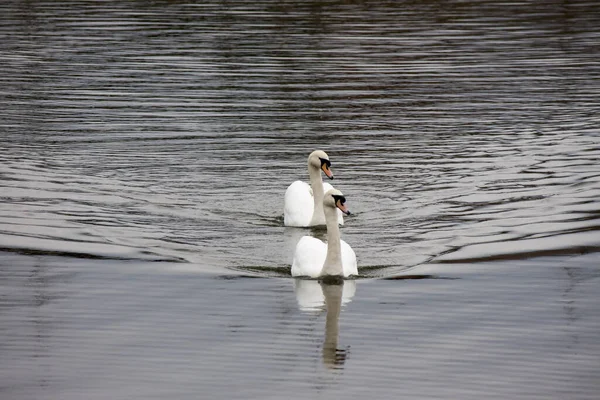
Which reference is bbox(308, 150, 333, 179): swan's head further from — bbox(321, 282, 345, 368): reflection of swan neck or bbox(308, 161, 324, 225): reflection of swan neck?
bbox(321, 282, 345, 368): reflection of swan neck

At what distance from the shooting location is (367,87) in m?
27.4

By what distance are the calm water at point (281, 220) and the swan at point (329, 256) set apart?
8.7 inches

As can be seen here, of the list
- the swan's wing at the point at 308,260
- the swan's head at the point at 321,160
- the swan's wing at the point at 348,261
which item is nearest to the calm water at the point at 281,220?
the swan's wing at the point at 308,260

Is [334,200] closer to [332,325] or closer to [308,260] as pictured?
[308,260]

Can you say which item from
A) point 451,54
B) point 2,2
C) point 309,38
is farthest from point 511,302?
point 2,2

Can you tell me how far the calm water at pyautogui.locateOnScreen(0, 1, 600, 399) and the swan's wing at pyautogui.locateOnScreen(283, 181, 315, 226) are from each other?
0.22m

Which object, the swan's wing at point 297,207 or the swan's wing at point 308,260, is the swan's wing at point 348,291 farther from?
the swan's wing at point 297,207

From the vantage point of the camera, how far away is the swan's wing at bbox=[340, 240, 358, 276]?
14.1 metres

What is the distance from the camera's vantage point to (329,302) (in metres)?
13.3

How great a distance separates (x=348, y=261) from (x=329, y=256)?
0.73ft

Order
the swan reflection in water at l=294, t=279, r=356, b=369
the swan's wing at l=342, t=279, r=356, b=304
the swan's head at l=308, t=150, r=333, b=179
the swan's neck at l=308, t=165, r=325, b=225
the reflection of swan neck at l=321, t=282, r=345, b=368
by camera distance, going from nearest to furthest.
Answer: the reflection of swan neck at l=321, t=282, r=345, b=368, the swan reflection in water at l=294, t=279, r=356, b=369, the swan's wing at l=342, t=279, r=356, b=304, the swan's head at l=308, t=150, r=333, b=179, the swan's neck at l=308, t=165, r=325, b=225

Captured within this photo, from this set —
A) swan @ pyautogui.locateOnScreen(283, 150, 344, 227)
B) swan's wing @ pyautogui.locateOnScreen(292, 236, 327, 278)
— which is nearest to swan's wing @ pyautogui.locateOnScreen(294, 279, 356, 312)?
swan's wing @ pyautogui.locateOnScreen(292, 236, 327, 278)

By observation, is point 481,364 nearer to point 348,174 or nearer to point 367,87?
point 348,174

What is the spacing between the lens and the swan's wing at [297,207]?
658 inches
